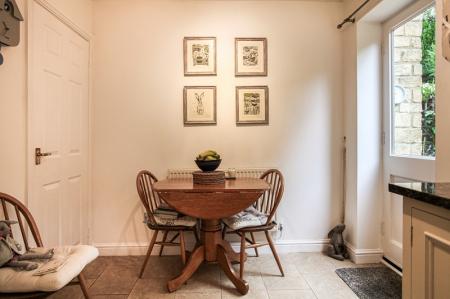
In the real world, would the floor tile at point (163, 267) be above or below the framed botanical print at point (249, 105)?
below

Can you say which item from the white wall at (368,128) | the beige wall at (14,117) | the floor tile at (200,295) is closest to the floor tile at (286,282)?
the floor tile at (200,295)

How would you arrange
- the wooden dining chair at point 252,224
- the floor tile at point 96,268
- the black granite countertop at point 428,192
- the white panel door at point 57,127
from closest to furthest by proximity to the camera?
1. the black granite countertop at point 428,192
2. the white panel door at point 57,127
3. the wooden dining chair at point 252,224
4. the floor tile at point 96,268

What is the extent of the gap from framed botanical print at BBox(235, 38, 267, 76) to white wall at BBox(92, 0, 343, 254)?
6 centimetres

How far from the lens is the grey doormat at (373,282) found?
183cm

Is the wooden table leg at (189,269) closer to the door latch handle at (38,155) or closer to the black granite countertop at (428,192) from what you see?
the door latch handle at (38,155)

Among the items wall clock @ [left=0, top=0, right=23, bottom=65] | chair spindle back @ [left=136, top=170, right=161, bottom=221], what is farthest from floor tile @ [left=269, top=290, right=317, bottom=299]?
wall clock @ [left=0, top=0, right=23, bottom=65]

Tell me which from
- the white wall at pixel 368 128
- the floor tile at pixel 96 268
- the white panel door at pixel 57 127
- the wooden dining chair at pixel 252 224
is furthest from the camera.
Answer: the white wall at pixel 368 128

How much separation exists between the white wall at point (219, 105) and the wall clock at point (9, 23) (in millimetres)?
971

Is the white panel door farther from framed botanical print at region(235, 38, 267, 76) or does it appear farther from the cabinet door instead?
the cabinet door

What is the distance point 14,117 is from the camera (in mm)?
1603

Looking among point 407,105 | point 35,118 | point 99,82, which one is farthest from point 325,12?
point 35,118

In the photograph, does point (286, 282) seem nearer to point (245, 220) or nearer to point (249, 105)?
point (245, 220)

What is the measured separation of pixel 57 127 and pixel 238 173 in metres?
1.47

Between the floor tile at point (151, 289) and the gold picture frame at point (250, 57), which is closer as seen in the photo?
the floor tile at point (151, 289)
